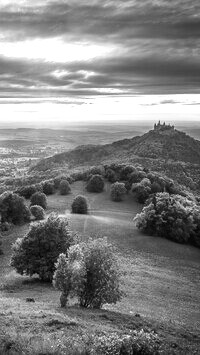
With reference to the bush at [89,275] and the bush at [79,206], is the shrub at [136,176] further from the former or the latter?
the bush at [89,275]

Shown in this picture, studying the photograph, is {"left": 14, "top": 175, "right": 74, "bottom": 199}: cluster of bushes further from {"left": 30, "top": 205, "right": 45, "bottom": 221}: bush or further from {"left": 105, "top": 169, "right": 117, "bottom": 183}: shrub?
{"left": 30, "top": 205, "right": 45, "bottom": 221}: bush

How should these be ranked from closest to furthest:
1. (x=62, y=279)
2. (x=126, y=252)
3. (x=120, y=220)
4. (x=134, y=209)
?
(x=62, y=279)
(x=126, y=252)
(x=120, y=220)
(x=134, y=209)

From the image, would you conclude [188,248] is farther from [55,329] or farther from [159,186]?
[55,329]

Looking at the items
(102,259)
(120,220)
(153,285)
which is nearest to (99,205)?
(120,220)

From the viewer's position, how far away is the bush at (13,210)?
87375mm

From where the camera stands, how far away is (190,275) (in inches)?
2504

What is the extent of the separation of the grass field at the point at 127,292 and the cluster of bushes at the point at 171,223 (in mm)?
2875

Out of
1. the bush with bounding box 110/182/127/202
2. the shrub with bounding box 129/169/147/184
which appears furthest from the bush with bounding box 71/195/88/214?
the shrub with bounding box 129/169/147/184

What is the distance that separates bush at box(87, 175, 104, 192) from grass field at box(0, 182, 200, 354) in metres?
15.9

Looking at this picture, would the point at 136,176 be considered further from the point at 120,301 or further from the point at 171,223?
the point at 120,301

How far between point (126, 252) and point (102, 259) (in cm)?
3856

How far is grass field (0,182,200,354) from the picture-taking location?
26.8 meters

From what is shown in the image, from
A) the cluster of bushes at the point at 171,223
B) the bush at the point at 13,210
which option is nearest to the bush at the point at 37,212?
the bush at the point at 13,210

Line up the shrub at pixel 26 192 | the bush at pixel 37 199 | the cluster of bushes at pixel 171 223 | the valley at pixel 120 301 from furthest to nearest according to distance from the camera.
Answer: the shrub at pixel 26 192 → the bush at pixel 37 199 → the cluster of bushes at pixel 171 223 → the valley at pixel 120 301
